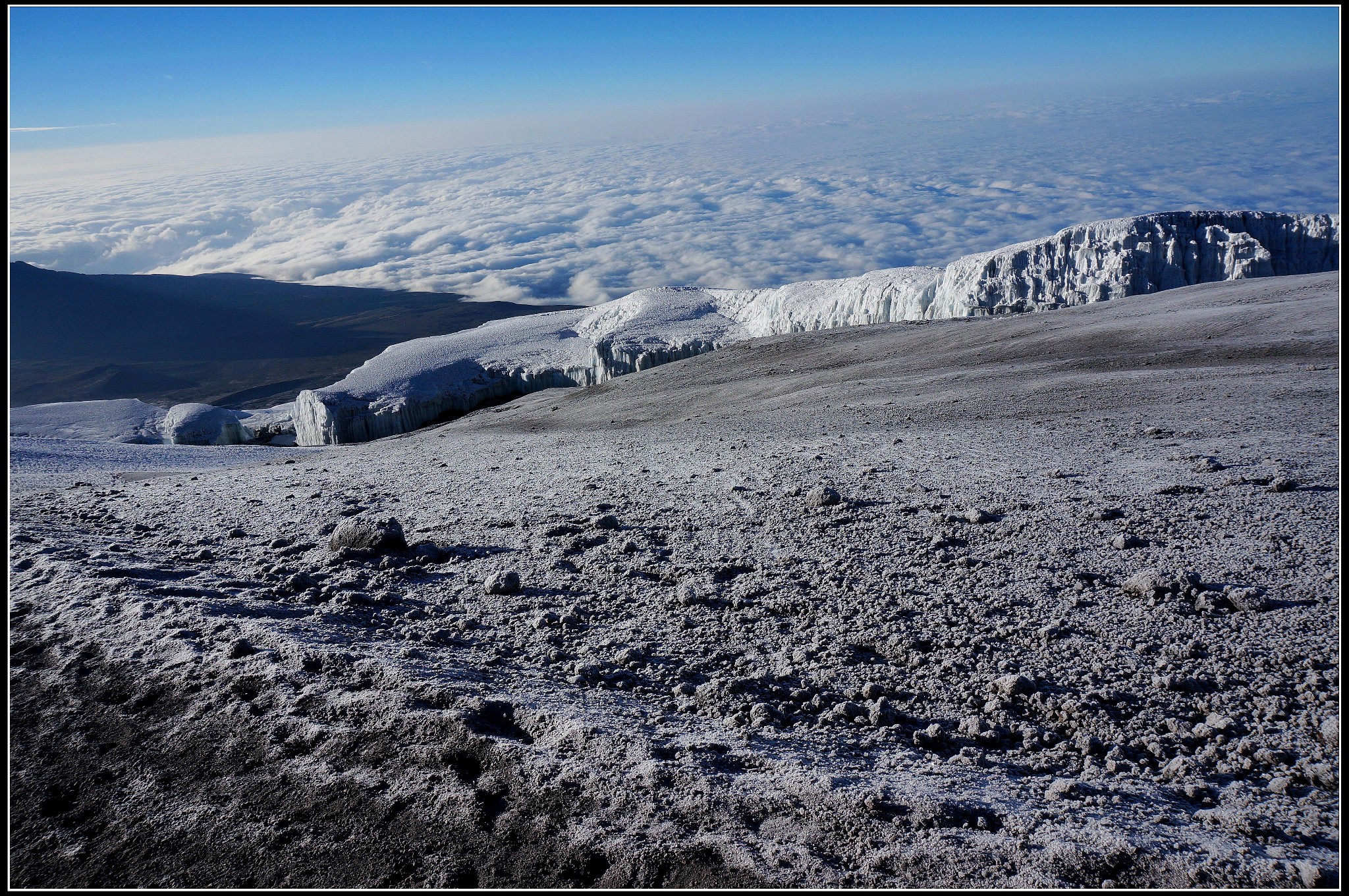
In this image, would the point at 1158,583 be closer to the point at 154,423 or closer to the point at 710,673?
the point at 710,673

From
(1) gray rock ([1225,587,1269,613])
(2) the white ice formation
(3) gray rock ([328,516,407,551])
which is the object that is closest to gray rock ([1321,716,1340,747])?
(1) gray rock ([1225,587,1269,613])

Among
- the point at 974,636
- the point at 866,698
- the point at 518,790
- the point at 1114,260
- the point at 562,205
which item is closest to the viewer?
the point at 518,790

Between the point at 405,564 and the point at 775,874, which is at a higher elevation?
the point at 405,564

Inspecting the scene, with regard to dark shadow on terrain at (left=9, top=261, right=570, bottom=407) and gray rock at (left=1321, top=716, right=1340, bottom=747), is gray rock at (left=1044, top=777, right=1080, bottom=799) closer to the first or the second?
gray rock at (left=1321, top=716, right=1340, bottom=747)

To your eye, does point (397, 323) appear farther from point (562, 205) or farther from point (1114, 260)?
point (562, 205)

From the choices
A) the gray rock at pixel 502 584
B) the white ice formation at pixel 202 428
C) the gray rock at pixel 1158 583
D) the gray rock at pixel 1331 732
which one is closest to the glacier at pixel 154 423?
the white ice formation at pixel 202 428

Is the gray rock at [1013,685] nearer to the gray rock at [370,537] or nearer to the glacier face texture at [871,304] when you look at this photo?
the gray rock at [370,537]

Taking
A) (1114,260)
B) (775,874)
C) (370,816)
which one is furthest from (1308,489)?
(1114,260)
